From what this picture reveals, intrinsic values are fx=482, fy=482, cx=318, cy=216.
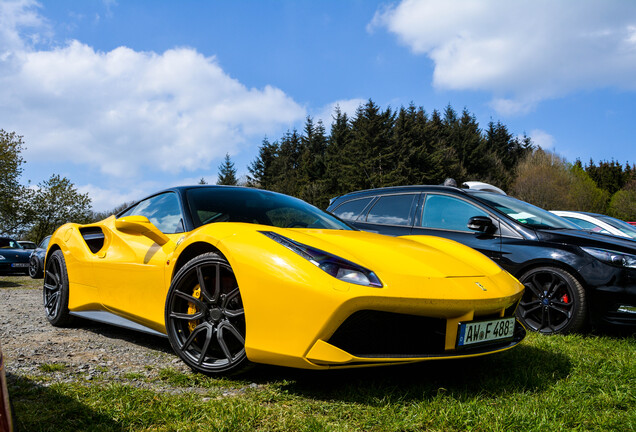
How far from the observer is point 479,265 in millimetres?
3055

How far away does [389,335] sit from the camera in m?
2.34

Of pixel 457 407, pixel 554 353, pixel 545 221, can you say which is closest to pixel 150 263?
pixel 457 407

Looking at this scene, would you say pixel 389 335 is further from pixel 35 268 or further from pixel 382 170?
pixel 382 170

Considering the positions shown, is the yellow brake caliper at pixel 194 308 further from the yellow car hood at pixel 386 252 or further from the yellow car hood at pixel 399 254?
the yellow car hood at pixel 399 254

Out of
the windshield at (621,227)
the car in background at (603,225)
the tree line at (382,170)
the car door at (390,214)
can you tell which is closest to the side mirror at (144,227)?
the car door at (390,214)

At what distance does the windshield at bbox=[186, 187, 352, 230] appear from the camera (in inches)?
130

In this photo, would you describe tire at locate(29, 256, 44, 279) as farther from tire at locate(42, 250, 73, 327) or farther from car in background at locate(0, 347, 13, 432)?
car in background at locate(0, 347, 13, 432)

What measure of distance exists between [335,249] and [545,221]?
3.34 metres

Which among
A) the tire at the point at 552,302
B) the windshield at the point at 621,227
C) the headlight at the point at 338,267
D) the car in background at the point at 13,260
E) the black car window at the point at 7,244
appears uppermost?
the windshield at the point at 621,227

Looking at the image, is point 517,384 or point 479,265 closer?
point 517,384

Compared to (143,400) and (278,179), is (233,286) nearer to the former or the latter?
(143,400)

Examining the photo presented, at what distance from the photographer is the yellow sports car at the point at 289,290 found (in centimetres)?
225

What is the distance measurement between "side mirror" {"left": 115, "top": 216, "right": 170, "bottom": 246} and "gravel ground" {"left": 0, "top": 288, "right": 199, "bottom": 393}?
0.78m

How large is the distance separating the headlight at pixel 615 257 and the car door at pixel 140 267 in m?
3.50
